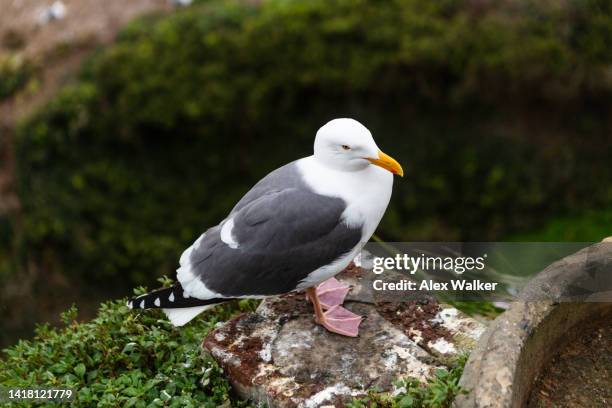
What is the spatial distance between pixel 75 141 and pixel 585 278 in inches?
200

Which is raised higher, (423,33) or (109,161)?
(423,33)

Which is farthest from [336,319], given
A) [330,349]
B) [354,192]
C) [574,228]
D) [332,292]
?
[574,228]

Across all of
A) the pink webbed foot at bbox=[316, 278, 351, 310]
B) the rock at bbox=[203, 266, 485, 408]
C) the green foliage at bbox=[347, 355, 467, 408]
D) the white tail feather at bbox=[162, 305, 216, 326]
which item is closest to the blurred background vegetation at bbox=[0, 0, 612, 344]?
the pink webbed foot at bbox=[316, 278, 351, 310]

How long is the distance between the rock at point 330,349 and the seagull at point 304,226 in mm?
264

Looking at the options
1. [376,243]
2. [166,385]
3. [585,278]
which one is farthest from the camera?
[376,243]

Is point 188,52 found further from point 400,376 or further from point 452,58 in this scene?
point 400,376

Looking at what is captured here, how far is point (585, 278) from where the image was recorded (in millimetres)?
2869

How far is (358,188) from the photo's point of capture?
2982mm

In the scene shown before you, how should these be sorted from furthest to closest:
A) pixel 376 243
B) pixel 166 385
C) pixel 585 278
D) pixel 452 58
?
pixel 452 58
pixel 376 243
pixel 166 385
pixel 585 278

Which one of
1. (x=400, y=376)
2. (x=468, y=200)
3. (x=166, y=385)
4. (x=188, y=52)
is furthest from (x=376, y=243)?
(x=188, y=52)

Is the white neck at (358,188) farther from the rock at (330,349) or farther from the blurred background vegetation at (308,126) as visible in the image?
the blurred background vegetation at (308,126)

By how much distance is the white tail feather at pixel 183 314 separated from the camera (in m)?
3.11

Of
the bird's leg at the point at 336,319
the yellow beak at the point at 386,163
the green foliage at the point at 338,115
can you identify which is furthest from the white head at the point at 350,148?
the green foliage at the point at 338,115

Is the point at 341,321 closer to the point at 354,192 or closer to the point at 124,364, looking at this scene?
the point at 354,192
